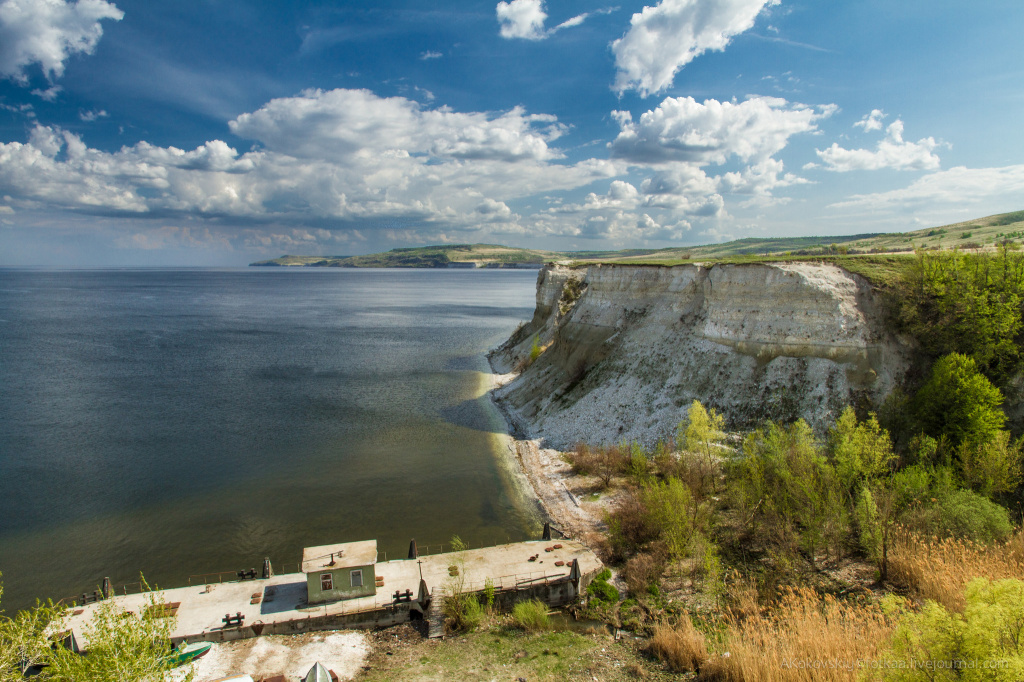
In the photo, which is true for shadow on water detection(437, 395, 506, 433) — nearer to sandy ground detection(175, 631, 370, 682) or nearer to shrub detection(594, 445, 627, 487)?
shrub detection(594, 445, 627, 487)

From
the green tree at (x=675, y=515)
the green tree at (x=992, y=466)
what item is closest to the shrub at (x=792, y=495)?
the green tree at (x=675, y=515)

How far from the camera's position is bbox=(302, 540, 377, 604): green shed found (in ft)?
69.2

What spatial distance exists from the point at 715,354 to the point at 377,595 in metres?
27.4

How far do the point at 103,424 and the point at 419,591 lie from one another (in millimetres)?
38281

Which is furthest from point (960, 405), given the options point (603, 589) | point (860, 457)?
point (603, 589)

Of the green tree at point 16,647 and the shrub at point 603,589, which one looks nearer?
the green tree at point 16,647

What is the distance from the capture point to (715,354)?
36594 mm

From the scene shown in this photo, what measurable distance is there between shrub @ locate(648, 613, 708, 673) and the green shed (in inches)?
463

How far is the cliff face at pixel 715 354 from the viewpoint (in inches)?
1251

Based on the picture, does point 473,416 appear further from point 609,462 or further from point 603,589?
point 603,589

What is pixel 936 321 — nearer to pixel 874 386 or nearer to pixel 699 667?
pixel 874 386

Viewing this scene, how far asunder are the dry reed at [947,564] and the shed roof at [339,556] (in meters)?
20.8

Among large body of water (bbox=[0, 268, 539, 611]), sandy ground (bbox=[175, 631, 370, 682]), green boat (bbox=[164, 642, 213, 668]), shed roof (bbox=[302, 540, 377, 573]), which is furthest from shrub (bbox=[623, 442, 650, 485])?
green boat (bbox=[164, 642, 213, 668])

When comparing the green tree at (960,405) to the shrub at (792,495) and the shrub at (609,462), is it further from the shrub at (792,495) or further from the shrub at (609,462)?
Result: the shrub at (609,462)
